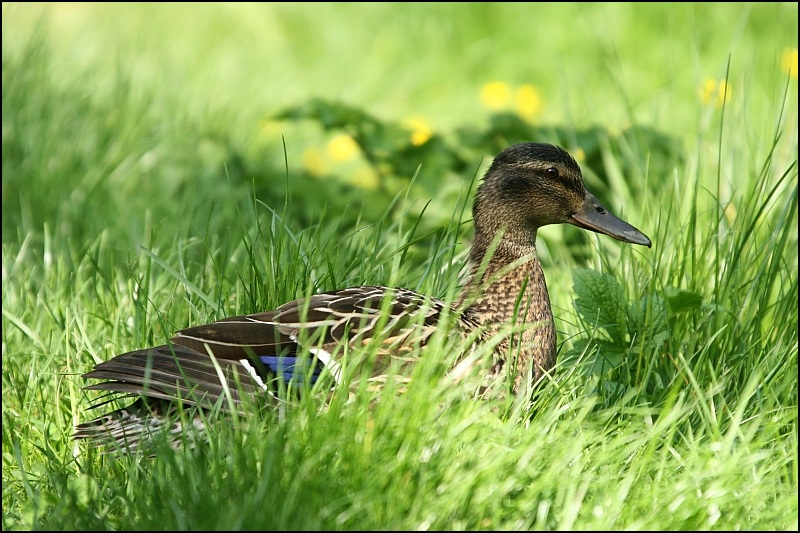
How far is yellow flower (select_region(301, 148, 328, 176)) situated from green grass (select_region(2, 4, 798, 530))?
7cm

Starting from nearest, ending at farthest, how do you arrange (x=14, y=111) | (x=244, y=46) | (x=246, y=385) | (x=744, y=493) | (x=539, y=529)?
1. (x=539, y=529)
2. (x=744, y=493)
3. (x=246, y=385)
4. (x=14, y=111)
5. (x=244, y=46)

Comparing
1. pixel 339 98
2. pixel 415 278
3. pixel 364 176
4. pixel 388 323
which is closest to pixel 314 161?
pixel 364 176

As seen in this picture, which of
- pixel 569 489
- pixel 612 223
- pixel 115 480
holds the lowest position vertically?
pixel 115 480

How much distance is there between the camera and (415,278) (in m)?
4.45

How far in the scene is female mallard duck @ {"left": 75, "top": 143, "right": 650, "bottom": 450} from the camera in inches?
128

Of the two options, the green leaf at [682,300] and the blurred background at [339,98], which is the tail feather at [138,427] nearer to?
the blurred background at [339,98]

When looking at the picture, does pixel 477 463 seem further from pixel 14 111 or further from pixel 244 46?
pixel 244 46

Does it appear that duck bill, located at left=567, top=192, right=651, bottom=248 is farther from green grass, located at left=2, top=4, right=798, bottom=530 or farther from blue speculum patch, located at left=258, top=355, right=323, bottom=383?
blue speculum patch, located at left=258, top=355, right=323, bottom=383

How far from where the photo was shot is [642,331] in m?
3.76

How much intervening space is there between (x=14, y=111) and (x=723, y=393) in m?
4.23

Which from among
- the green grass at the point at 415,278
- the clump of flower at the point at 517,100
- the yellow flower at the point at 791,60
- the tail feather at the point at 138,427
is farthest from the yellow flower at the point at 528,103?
the tail feather at the point at 138,427

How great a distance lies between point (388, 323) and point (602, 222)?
102 centimetres

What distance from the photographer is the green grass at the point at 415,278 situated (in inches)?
110

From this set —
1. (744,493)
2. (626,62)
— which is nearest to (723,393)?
(744,493)
